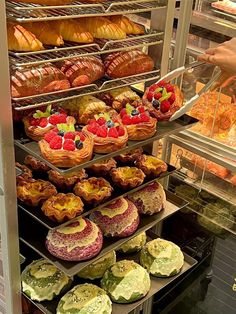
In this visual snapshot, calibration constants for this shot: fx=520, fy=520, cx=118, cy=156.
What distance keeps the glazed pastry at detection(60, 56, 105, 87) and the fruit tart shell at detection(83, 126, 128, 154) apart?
20 cm

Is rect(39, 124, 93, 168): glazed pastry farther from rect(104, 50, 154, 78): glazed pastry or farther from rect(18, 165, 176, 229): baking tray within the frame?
rect(104, 50, 154, 78): glazed pastry

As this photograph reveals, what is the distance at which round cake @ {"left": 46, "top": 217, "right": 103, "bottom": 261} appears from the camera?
1747mm

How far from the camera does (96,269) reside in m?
2.03

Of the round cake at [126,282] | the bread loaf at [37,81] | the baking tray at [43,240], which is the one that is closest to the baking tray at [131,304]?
the round cake at [126,282]

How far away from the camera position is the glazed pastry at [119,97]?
1957 mm

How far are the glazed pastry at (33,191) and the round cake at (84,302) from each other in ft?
1.19

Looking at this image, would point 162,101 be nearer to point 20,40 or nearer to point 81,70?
point 81,70

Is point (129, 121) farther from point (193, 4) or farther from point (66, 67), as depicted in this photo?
point (193, 4)

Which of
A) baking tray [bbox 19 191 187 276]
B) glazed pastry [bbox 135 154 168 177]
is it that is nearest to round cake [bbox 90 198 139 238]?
baking tray [bbox 19 191 187 276]

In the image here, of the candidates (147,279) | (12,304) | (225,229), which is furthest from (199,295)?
(12,304)

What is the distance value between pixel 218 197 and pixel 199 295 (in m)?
0.54

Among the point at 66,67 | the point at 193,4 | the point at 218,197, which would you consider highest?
the point at 193,4

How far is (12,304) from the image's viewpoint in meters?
1.88

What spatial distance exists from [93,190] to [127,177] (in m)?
0.16
